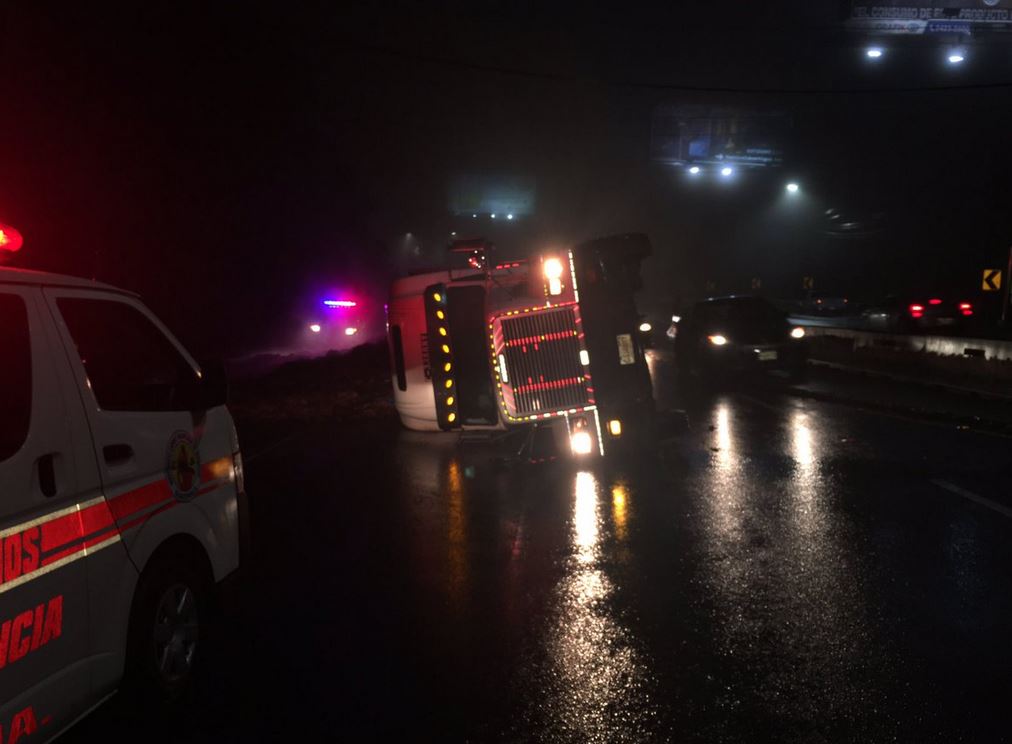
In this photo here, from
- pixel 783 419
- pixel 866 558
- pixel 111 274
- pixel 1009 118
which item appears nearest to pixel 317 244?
pixel 111 274

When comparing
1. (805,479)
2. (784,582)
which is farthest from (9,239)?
(805,479)

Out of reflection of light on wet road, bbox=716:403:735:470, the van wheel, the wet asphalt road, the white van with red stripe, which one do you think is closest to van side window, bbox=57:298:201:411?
the white van with red stripe

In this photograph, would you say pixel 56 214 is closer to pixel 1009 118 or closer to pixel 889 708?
pixel 889 708

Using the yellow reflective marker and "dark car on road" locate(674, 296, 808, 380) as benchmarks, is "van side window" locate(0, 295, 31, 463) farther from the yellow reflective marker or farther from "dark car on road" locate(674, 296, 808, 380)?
the yellow reflective marker

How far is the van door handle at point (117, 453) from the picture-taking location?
12.5 ft

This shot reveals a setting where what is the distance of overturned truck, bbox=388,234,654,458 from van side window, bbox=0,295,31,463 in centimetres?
752

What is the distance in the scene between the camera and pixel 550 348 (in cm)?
1069

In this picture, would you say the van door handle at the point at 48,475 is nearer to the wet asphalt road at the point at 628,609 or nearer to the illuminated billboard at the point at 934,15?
the wet asphalt road at the point at 628,609

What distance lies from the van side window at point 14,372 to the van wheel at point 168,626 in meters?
1.00

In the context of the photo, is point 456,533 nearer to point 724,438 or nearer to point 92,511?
point 92,511

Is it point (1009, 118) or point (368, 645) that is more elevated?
point (1009, 118)

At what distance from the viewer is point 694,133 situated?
33.8m

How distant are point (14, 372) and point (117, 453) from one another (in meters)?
0.61

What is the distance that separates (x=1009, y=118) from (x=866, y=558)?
158 ft
